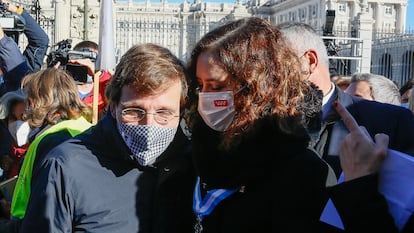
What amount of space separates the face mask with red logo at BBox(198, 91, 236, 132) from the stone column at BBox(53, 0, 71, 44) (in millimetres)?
11119

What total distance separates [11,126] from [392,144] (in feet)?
12.2

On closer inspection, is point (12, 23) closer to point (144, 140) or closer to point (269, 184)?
point (144, 140)

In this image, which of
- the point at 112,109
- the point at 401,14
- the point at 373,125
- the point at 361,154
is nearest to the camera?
the point at 361,154

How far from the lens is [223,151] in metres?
1.93

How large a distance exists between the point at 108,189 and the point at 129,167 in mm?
156

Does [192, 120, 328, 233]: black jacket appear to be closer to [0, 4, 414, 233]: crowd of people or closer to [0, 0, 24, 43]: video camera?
[0, 4, 414, 233]: crowd of people

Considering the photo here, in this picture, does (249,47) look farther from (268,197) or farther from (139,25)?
(139,25)

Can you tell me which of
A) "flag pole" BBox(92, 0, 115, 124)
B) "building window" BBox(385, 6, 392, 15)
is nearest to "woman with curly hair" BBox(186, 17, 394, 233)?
"flag pole" BBox(92, 0, 115, 124)

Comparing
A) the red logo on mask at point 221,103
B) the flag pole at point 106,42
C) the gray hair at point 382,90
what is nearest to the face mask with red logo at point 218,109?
the red logo on mask at point 221,103

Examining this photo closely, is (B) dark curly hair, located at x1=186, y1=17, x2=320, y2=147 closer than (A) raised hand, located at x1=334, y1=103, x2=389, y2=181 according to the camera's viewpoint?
No

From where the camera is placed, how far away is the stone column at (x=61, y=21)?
Answer: 12355 mm

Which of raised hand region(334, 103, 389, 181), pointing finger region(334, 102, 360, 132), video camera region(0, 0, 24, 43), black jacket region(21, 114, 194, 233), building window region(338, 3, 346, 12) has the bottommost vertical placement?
black jacket region(21, 114, 194, 233)

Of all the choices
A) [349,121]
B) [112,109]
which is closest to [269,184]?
[349,121]

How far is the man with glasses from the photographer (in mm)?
2111
